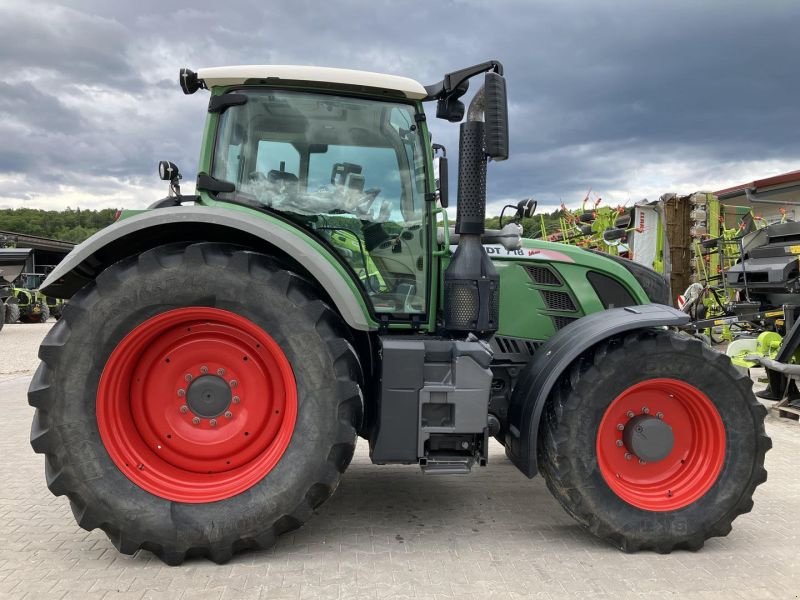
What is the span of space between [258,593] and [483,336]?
5.49 ft

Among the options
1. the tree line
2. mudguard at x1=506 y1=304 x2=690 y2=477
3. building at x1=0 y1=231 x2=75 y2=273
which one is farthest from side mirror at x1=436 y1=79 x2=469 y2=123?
the tree line

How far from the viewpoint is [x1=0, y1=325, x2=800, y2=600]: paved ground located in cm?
266

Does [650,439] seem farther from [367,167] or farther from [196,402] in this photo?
[196,402]

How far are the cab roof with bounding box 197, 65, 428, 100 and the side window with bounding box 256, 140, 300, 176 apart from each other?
1.12 ft

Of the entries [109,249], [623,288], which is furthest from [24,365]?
[623,288]

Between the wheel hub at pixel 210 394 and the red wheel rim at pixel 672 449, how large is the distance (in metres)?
1.92

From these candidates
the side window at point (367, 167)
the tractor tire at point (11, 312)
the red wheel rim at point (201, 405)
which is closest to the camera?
the red wheel rim at point (201, 405)

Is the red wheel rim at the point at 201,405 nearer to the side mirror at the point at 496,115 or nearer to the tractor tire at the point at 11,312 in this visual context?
the side mirror at the point at 496,115

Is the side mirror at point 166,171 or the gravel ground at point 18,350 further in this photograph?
the gravel ground at point 18,350

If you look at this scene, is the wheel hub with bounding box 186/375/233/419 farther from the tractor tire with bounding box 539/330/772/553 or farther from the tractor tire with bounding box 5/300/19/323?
the tractor tire with bounding box 5/300/19/323

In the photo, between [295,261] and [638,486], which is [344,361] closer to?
[295,261]

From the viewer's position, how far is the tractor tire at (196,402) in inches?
112

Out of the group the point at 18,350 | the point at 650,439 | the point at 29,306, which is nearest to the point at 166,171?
the point at 650,439

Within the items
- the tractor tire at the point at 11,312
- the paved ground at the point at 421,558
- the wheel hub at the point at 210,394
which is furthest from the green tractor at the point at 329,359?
the tractor tire at the point at 11,312
